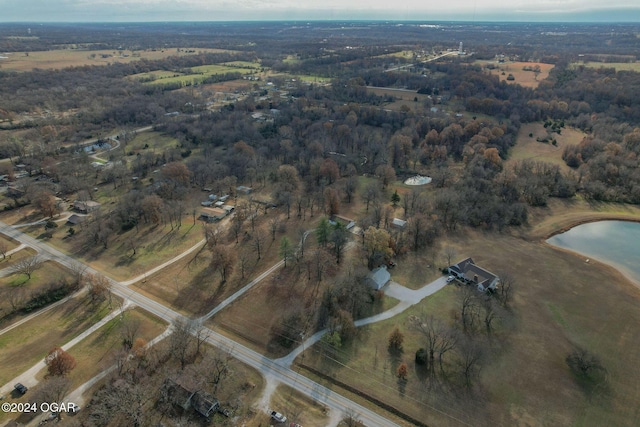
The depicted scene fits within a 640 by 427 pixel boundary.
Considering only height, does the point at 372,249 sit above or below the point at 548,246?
above

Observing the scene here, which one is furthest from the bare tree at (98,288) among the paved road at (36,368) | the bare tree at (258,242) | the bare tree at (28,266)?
the bare tree at (258,242)

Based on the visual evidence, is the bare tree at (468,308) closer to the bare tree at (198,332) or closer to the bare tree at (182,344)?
the bare tree at (198,332)

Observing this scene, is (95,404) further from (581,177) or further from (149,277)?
(581,177)

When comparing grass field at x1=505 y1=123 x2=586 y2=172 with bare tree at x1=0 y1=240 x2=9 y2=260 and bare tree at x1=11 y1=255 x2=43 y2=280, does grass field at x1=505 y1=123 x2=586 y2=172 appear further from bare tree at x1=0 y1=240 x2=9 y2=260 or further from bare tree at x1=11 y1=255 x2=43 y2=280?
bare tree at x1=0 y1=240 x2=9 y2=260

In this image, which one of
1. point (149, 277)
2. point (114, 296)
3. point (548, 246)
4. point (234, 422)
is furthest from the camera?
point (548, 246)

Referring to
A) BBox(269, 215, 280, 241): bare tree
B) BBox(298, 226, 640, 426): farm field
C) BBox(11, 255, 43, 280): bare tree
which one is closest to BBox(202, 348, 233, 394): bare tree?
BBox(298, 226, 640, 426): farm field

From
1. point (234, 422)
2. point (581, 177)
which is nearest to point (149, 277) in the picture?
point (234, 422)

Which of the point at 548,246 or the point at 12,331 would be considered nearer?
the point at 12,331
